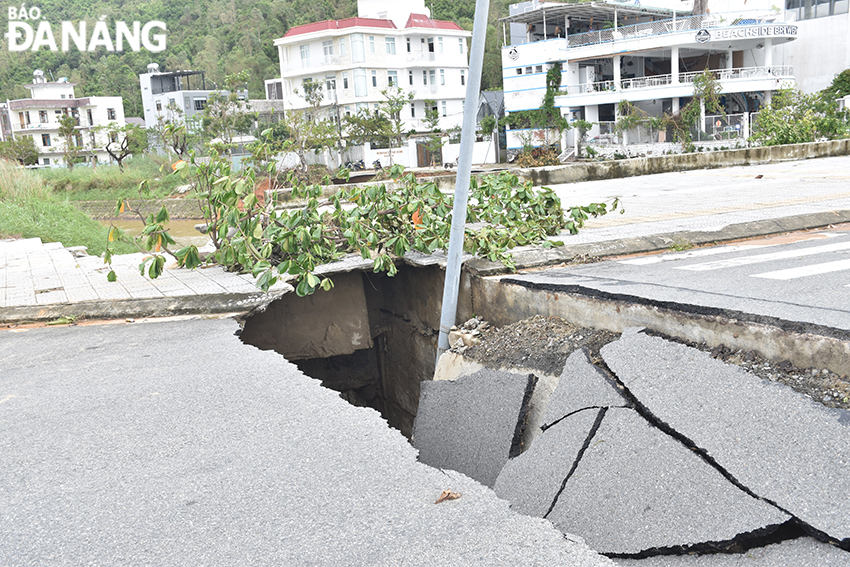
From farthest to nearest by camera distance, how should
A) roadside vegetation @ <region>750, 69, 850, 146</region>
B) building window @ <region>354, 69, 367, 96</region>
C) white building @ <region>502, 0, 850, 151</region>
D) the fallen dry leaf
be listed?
building window @ <region>354, 69, 367, 96</region>, white building @ <region>502, 0, 850, 151</region>, roadside vegetation @ <region>750, 69, 850, 146</region>, the fallen dry leaf

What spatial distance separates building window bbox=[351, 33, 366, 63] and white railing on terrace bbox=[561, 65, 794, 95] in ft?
56.1

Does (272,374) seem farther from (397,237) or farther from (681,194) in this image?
(681,194)

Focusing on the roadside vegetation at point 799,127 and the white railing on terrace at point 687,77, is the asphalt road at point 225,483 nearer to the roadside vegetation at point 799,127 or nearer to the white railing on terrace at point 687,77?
the roadside vegetation at point 799,127

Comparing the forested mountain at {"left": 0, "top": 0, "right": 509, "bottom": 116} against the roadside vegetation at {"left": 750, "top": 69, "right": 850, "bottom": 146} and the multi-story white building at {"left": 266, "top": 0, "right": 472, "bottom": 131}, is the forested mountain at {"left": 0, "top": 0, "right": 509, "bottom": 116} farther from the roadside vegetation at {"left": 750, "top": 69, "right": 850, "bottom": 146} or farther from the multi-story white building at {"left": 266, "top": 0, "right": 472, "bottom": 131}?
the roadside vegetation at {"left": 750, "top": 69, "right": 850, "bottom": 146}

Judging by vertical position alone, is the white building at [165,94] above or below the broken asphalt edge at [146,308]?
above

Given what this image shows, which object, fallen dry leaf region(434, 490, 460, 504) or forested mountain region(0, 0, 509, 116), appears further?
forested mountain region(0, 0, 509, 116)

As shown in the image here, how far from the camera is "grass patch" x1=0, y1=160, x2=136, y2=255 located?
14.0 metres

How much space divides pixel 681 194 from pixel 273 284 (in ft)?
27.1

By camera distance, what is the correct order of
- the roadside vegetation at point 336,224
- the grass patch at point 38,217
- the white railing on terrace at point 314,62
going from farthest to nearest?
the white railing on terrace at point 314,62
the grass patch at point 38,217
the roadside vegetation at point 336,224

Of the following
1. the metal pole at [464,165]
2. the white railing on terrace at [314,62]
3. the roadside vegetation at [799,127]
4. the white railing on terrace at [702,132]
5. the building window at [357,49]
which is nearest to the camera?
the metal pole at [464,165]

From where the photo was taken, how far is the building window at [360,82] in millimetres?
55031

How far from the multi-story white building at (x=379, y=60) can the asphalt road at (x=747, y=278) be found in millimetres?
49497

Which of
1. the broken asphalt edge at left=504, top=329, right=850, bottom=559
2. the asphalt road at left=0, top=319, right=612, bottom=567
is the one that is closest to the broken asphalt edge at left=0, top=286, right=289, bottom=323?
the asphalt road at left=0, top=319, right=612, bottom=567

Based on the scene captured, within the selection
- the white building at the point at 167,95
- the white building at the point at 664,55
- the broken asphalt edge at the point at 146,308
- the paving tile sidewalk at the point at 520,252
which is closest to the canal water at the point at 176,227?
the paving tile sidewalk at the point at 520,252
